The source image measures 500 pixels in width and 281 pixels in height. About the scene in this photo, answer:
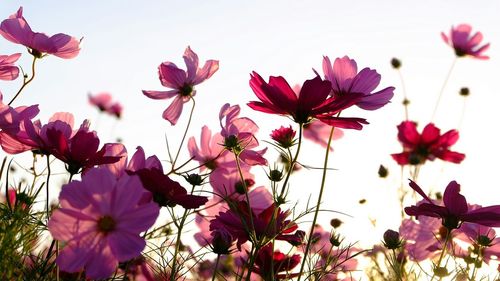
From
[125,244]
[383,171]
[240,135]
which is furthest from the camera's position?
[383,171]

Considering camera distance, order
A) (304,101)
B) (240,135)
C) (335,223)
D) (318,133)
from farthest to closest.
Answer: (318,133)
(335,223)
(240,135)
(304,101)

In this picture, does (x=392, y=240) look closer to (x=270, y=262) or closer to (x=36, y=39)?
(x=270, y=262)

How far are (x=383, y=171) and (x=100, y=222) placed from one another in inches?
66.5

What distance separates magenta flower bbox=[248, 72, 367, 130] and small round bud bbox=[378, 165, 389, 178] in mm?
1339

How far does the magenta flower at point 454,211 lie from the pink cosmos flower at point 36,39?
67 cm

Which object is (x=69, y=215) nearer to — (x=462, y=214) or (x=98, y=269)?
(x=98, y=269)

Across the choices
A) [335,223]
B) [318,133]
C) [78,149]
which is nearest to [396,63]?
[318,133]

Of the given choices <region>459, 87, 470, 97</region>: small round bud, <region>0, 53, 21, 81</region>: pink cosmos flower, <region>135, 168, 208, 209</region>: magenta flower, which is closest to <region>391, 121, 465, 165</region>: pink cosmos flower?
<region>459, 87, 470, 97</region>: small round bud

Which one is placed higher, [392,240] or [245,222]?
[392,240]

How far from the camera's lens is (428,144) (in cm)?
247

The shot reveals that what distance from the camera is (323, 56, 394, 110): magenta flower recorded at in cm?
102

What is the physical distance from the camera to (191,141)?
1272 mm

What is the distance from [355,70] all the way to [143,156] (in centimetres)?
46

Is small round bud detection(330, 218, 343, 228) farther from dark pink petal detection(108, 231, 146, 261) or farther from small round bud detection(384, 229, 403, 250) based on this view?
dark pink petal detection(108, 231, 146, 261)
